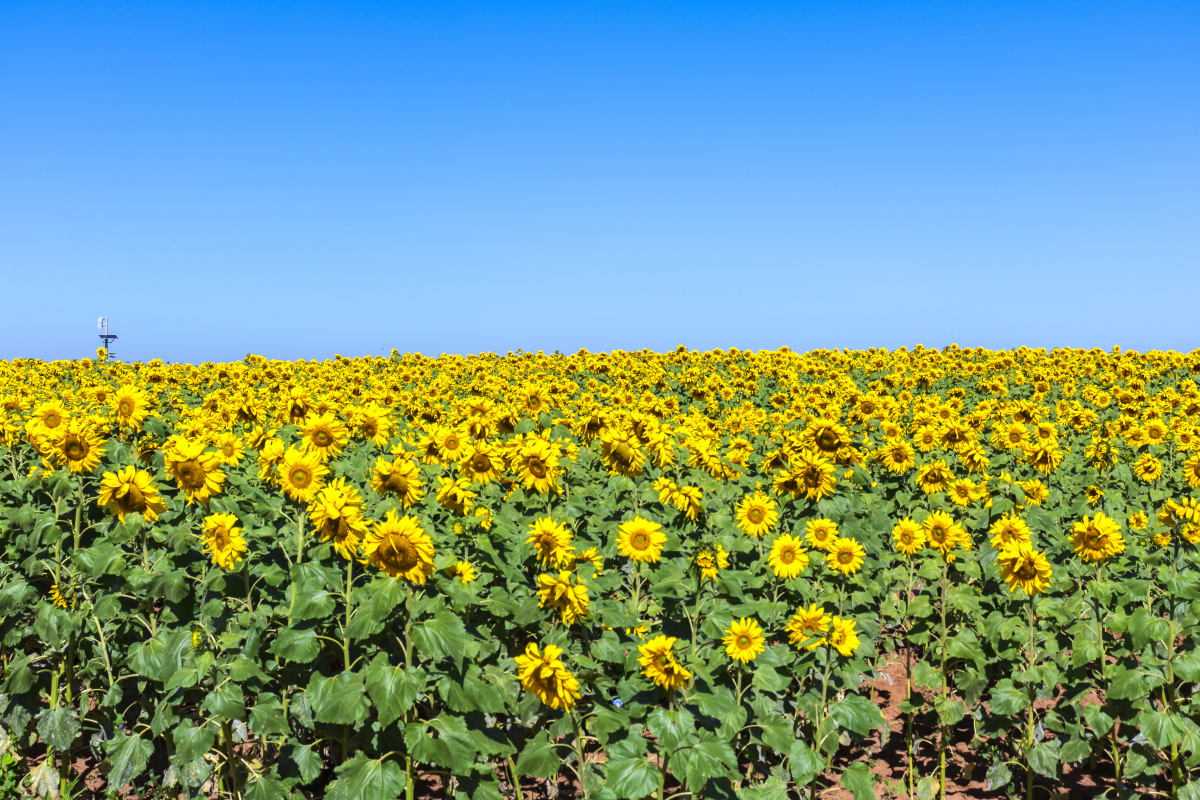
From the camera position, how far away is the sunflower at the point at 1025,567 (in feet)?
18.7

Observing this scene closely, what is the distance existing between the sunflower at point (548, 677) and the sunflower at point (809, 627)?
159 centimetres

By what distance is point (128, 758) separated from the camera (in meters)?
5.32

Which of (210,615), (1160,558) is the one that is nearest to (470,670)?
(210,615)

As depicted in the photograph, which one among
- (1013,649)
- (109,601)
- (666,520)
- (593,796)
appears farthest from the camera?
(666,520)

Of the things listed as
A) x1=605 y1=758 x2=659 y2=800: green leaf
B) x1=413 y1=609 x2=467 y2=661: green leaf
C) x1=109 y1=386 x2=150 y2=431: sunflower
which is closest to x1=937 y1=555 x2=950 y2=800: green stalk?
x1=605 y1=758 x2=659 y2=800: green leaf

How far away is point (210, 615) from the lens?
5.29 m

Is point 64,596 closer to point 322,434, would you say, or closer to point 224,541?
point 224,541

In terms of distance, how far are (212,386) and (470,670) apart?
16.9 metres

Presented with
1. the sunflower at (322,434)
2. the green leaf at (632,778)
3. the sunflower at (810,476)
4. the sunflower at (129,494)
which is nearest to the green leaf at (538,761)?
the green leaf at (632,778)

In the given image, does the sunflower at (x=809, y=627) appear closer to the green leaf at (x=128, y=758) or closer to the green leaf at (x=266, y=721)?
the green leaf at (x=266, y=721)

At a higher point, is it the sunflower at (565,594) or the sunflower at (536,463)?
the sunflower at (536,463)

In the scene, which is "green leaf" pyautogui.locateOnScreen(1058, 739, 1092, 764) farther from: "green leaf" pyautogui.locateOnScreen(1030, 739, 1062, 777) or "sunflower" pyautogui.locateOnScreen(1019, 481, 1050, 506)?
"sunflower" pyautogui.locateOnScreen(1019, 481, 1050, 506)

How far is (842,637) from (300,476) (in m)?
3.62

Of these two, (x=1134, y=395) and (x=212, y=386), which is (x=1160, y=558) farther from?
(x=212, y=386)
